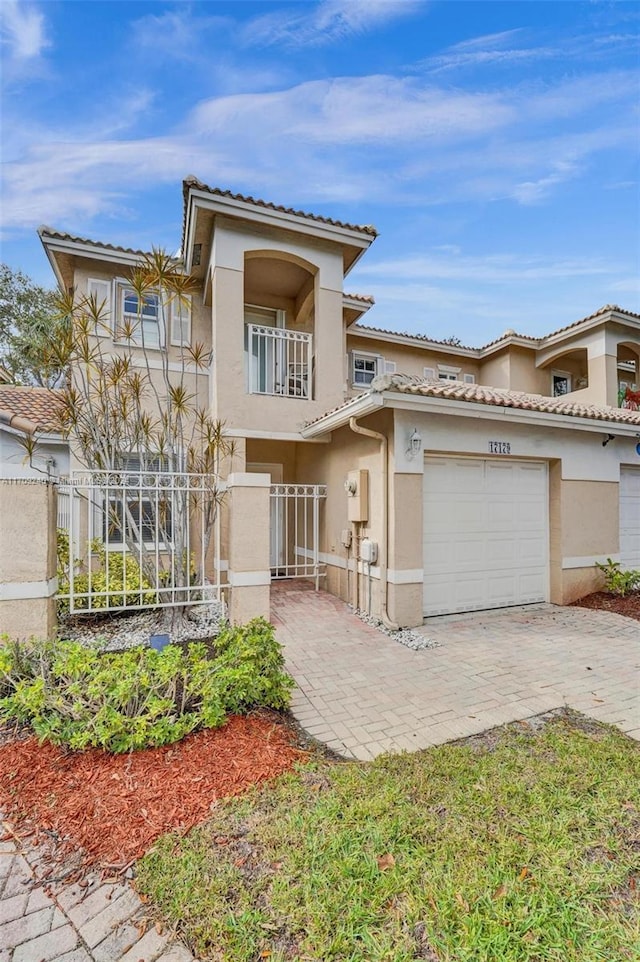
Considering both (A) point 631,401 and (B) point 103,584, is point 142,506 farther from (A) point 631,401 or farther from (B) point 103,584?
(A) point 631,401

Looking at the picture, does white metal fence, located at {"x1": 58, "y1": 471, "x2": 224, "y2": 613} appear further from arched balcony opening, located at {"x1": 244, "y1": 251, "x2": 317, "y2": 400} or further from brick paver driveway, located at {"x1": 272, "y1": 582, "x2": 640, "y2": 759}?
arched balcony opening, located at {"x1": 244, "y1": 251, "x2": 317, "y2": 400}

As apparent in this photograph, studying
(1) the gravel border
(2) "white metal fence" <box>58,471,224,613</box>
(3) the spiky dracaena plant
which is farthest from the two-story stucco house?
(1) the gravel border

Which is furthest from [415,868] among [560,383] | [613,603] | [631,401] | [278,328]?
[560,383]

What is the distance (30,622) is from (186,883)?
391 centimetres

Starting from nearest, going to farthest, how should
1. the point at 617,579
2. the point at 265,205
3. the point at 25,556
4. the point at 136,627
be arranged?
the point at 25,556
the point at 136,627
the point at 265,205
the point at 617,579

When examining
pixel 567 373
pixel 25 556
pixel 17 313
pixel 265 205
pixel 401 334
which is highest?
pixel 17 313

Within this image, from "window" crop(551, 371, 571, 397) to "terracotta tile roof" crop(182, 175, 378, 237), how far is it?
12.2 metres

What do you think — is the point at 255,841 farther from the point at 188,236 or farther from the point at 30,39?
the point at 188,236

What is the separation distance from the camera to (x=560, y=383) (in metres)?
19.8

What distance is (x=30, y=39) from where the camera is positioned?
729 cm

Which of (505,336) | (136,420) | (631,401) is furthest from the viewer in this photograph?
(505,336)

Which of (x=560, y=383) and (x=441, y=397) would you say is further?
(x=560, y=383)

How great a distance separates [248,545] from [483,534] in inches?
235

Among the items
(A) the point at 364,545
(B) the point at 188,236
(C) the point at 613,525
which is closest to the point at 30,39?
(B) the point at 188,236
